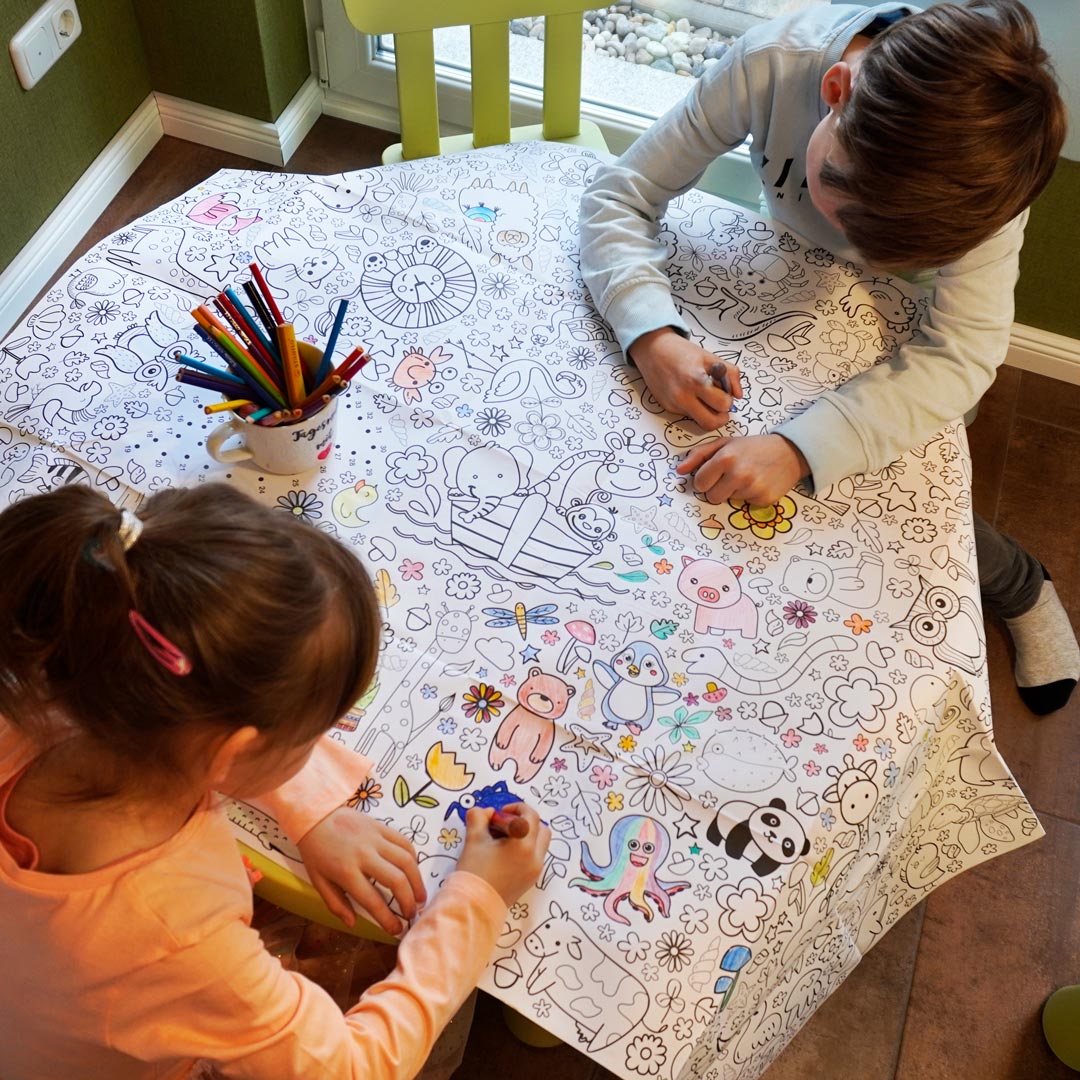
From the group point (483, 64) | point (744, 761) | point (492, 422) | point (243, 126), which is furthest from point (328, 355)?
point (243, 126)

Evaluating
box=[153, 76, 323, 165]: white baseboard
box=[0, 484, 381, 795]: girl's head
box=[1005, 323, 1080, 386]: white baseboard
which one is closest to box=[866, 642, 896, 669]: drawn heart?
box=[0, 484, 381, 795]: girl's head

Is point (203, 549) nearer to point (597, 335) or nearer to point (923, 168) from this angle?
point (597, 335)

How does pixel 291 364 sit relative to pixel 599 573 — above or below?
above

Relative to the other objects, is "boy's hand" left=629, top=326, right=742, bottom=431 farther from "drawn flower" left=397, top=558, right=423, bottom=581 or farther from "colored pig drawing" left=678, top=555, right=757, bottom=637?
"drawn flower" left=397, top=558, right=423, bottom=581

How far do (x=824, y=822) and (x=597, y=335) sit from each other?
0.54m

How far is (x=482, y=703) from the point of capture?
849 mm

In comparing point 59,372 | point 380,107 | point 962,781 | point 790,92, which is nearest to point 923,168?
point 790,92

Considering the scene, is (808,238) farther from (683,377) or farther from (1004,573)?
(1004,573)

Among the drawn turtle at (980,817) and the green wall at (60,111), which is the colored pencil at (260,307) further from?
the green wall at (60,111)

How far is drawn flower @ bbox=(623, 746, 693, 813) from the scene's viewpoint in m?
0.80

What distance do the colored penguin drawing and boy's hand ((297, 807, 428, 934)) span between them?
12 cm

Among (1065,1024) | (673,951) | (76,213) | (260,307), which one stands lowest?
(1065,1024)

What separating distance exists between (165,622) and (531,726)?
0.33 m

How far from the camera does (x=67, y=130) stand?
73.7 inches
